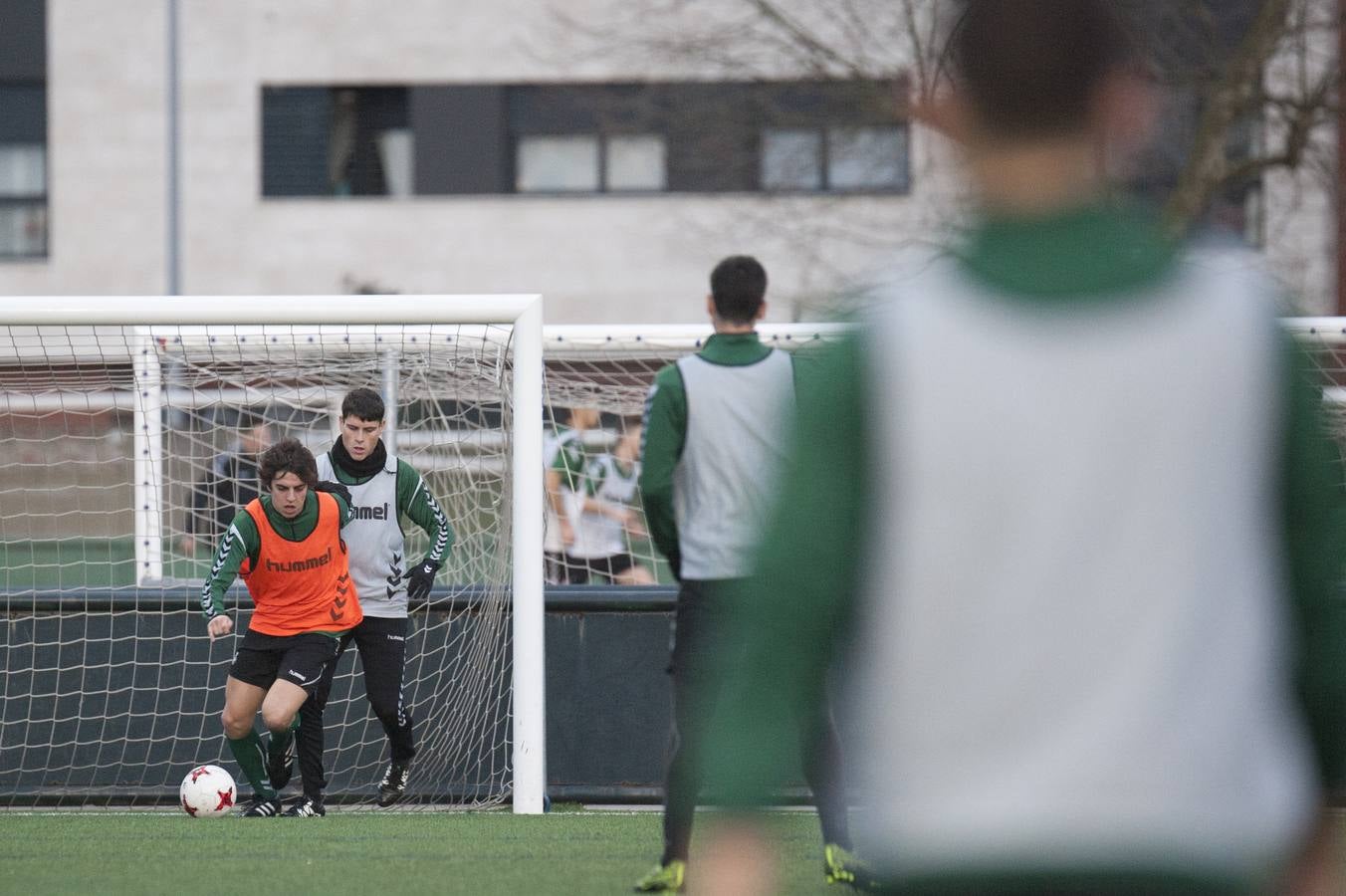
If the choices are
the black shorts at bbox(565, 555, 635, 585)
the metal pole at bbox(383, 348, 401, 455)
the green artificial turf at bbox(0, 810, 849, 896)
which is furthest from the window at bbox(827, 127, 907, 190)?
the green artificial turf at bbox(0, 810, 849, 896)

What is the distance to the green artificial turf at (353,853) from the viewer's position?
5.70 m

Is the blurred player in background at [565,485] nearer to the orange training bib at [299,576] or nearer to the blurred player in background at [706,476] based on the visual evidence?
the orange training bib at [299,576]

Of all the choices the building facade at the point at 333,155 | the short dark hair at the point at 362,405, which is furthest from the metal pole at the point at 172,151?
the short dark hair at the point at 362,405

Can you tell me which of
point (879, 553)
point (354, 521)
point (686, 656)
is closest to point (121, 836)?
point (354, 521)

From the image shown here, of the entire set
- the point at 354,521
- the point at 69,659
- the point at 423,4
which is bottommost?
the point at 69,659

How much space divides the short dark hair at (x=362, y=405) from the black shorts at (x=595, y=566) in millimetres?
2250

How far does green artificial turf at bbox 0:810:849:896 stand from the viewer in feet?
18.7

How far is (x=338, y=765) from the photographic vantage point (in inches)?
348

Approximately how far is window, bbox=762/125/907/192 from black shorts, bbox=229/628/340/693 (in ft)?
28.3

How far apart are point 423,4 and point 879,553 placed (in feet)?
81.1

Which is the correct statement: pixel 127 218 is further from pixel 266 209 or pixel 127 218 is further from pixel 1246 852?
pixel 1246 852

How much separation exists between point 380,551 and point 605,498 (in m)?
2.33

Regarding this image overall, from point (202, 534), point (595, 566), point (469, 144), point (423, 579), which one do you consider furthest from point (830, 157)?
point (423, 579)

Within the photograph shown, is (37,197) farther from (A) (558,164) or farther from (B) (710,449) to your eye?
(B) (710,449)
